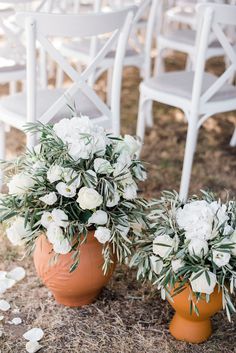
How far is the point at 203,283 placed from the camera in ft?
6.13

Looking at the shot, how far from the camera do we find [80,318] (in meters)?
2.24

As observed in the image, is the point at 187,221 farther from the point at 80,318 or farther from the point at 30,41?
the point at 30,41

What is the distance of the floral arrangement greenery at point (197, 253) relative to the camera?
6.24 feet

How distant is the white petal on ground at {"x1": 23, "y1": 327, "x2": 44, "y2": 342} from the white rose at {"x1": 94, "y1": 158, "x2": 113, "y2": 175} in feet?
2.18

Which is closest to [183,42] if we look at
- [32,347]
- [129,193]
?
[129,193]

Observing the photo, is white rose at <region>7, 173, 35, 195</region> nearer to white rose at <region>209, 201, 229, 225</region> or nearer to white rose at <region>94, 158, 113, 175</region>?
white rose at <region>94, 158, 113, 175</region>

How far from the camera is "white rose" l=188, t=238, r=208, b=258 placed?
75.0 inches

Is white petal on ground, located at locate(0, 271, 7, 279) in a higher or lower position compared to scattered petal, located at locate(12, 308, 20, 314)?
higher

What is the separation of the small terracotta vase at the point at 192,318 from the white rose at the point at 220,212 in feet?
0.79

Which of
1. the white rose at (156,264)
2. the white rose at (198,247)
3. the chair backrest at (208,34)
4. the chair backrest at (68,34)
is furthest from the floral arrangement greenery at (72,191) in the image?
the chair backrest at (208,34)

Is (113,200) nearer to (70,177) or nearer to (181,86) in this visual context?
(70,177)

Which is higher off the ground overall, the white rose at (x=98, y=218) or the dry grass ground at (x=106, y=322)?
the white rose at (x=98, y=218)

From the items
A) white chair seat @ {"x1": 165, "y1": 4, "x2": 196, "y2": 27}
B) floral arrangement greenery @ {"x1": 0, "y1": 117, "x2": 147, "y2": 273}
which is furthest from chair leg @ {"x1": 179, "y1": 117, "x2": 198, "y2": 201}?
white chair seat @ {"x1": 165, "y1": 4, "x2": 196, "y2": 27}

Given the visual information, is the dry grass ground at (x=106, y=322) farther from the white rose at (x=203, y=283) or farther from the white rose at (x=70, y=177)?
the white rose at (x=70, y=177)
